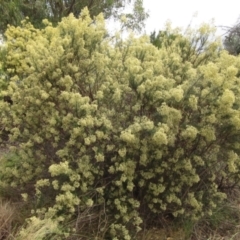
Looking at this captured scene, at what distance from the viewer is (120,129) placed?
3.55m

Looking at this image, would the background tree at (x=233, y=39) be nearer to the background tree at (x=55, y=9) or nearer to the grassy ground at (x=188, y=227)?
the background tree at (x=55, y=9)

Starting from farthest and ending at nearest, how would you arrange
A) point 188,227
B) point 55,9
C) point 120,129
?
point 55,9 < point 188,227 < point 120,129

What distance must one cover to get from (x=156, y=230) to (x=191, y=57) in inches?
76.4

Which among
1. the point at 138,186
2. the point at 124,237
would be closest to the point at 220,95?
the point at 138,186

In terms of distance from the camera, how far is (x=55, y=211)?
337cm

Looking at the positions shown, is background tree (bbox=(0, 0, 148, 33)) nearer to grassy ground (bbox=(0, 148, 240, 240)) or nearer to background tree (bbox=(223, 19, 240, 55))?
background tree (bbox=(223, 19, 240, 55))

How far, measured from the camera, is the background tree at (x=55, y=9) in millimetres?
11117

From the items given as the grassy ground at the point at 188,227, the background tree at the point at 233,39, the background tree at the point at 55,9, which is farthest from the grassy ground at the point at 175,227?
the background tree at the point at 55,9

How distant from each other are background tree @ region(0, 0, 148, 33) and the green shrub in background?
766cm

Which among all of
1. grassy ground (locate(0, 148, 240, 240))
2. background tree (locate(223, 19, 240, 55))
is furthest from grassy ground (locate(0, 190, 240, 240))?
background tree (locate(223, 19, 240, 55))

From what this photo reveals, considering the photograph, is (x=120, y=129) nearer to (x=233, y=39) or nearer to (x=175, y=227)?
(x=175, y=227)

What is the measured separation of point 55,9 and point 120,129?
9.93m

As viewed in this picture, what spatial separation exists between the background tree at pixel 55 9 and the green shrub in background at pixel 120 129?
766 centimetres

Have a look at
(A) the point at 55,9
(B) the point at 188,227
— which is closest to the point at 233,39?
(A) the point at 55,9
